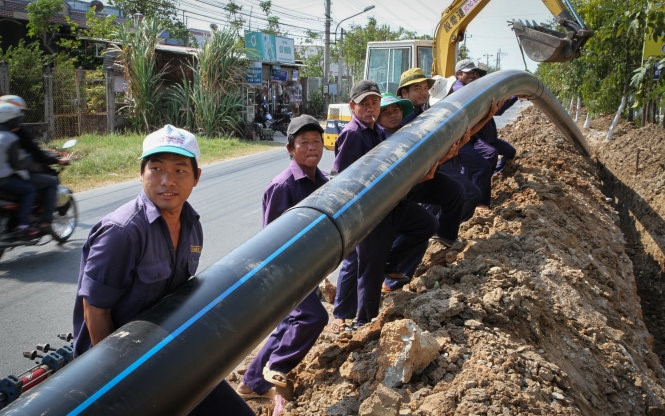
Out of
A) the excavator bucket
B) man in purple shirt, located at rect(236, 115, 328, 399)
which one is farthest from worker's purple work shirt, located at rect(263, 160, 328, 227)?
the excavator bucket

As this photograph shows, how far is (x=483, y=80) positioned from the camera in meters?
4.68

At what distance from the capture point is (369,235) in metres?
3.52

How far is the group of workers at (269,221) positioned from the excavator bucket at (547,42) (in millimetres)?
2896

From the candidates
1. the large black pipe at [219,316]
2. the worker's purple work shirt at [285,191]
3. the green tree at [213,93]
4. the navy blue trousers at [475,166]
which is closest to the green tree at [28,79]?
the green tree at [213,93]

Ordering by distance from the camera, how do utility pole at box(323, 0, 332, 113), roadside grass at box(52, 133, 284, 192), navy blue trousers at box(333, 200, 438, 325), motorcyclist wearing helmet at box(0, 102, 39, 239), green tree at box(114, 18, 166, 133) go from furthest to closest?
utility pole at box(323, 0, 332, 113) < green tree at box(114, 18, 166, 133) < roadside grass at box(52, 133, 284, 192) < motorcyclist wearing helmet at box(0, 102, 39, 239) < navy blue trousers at box(333, 200, 438, 325)

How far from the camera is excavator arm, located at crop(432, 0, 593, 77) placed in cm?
810

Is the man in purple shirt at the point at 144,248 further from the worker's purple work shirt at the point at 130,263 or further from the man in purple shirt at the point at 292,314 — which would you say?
the man in purple shirt at the point at 292,314

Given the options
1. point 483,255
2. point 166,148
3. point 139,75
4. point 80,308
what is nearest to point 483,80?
point 483,255

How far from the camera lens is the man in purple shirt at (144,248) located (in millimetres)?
1739

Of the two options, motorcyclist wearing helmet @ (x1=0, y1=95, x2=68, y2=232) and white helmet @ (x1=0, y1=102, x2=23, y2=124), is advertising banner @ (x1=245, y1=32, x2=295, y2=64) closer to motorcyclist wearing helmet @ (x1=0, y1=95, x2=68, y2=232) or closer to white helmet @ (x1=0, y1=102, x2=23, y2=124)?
motorcyclist wearing helmet @ (x1=0, y1=95, x2=68, y2=232)

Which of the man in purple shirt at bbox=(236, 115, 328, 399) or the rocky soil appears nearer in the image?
the rocky soil

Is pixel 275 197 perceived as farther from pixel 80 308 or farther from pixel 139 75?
pixel 139 75

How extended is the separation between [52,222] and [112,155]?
6.30 m

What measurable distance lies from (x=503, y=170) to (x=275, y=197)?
4.86 metres
